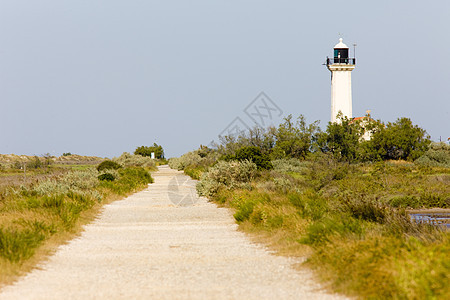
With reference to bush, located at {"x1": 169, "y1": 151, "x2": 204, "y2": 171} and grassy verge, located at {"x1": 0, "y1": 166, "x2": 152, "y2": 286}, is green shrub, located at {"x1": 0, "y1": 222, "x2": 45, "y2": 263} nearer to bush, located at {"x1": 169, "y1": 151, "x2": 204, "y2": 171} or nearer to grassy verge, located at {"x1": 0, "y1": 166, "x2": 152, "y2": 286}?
grassy verge, located at {"x1": 0, "y1": 166, "x2": 152, "y2": 286}

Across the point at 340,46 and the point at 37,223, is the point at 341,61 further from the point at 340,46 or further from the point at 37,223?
the point at 37,223

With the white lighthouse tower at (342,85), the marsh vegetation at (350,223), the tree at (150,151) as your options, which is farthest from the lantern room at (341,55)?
the tree at (150,151)

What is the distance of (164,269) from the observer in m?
10.3

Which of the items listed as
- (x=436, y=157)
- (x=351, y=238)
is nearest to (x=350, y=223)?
(x=351, y=238)

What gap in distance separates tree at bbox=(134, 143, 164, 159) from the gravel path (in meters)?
107

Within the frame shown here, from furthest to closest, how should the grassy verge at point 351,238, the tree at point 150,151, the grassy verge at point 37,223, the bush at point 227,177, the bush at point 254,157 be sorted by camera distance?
the tree at point 150,151, the bush at point 254,157, the bush at point 227,177, the grassy verge at point 37,223, the grassy verge at point 351,238

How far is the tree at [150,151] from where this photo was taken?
12418 centimetres

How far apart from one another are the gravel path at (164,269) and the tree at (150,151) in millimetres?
107293

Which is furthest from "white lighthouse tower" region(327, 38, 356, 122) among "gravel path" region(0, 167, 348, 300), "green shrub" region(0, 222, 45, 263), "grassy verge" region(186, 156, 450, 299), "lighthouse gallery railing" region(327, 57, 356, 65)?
"green shrub" region(0, 222, 45, 263)

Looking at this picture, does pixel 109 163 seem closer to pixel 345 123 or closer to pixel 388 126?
pixel 345 123

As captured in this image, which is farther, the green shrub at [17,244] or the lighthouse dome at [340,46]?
the lighthouse dome at [340,46]

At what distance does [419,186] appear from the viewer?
35094 millimetres

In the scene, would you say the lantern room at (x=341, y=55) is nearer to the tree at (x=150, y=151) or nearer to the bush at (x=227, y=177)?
the bush at (x=227, y=177)

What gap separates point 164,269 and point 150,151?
4569 inches
